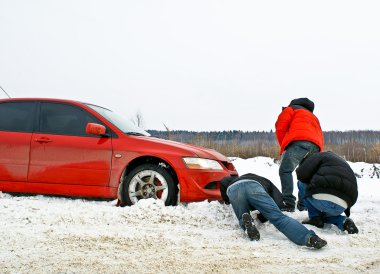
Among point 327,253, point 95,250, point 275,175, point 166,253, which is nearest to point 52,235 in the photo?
point 95,250

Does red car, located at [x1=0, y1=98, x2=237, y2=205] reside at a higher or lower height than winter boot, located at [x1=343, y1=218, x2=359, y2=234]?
higher

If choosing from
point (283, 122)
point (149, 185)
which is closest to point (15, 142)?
point (149, 185)

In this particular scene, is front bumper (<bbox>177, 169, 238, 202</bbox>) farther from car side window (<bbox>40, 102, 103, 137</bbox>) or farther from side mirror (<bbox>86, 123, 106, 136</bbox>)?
car side window (<bbox>40, 102, 103, 137</bbox>)

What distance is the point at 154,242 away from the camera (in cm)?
365

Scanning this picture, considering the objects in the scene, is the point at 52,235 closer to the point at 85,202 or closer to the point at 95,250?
the point at 95,250

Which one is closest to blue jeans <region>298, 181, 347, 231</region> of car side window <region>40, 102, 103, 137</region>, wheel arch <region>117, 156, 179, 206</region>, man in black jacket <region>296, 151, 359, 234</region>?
man in black jacket <region>296, 151, 359, 234</region>

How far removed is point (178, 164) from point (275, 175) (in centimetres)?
692

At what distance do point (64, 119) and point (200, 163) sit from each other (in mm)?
2004

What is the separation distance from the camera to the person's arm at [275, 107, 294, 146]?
19.1 feet

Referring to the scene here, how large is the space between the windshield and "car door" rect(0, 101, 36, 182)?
0.89 m

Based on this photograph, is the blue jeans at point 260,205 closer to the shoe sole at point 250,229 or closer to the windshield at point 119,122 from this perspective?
the shoe sole at point 250,229

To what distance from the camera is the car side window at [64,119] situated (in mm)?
5375

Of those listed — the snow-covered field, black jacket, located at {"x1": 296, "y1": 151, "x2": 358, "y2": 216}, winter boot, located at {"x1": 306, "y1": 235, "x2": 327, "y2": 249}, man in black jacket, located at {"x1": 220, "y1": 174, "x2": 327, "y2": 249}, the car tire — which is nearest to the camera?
the snow-covered field

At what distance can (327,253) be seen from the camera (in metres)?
3.46
